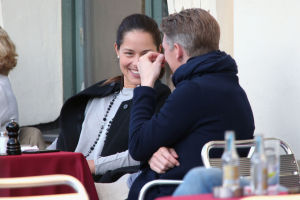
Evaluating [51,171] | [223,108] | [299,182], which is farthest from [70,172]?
[299,182]

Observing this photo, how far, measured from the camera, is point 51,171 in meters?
3.55

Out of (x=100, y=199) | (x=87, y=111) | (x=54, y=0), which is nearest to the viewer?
(x=100, y=199)

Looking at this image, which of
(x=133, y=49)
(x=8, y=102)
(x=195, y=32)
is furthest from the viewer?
(x=8, y=102)

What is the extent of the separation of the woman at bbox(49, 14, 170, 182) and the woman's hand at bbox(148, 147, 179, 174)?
0.82 m

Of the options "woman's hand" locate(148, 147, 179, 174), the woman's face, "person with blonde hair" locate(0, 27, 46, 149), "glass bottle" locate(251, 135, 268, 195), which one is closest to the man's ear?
"woman's hand" locate(148, 147, 179, 174)

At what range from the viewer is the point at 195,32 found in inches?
121

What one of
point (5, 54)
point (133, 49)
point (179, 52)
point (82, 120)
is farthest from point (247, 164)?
point (5, 54)

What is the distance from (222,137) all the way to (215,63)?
33 cm

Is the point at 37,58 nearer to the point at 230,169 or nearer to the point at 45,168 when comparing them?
the point at 45,168

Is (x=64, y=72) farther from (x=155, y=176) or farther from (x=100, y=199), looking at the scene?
(x=155, y=176)

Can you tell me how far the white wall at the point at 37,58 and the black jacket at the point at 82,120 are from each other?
2098mm

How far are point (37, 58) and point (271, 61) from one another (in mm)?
2808

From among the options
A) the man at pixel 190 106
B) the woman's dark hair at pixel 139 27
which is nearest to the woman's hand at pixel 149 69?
the man at pixel 190 106

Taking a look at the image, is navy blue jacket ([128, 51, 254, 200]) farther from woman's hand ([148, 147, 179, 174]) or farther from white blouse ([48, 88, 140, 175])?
white blouse ([48, 88, 140, 175])
